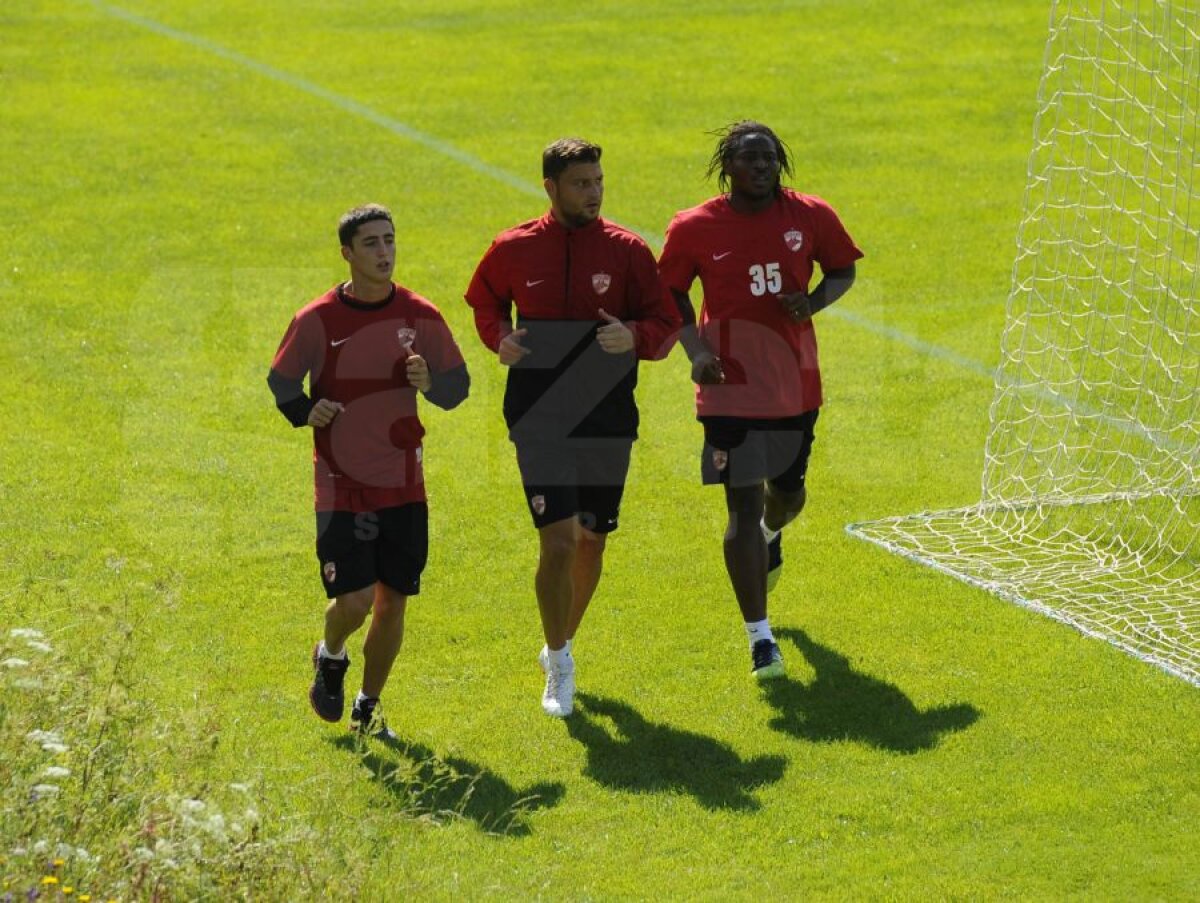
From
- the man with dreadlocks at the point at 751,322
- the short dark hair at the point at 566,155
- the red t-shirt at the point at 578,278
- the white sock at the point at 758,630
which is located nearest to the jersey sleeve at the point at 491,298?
the red t-shirt at the point at 578,278

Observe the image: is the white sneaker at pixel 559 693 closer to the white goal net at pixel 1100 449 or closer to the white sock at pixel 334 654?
the white sock at pixel 334 654

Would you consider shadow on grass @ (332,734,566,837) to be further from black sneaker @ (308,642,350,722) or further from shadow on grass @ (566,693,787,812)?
shadow on grass @ (566,693,787,812)

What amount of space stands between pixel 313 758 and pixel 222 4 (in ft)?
56.4

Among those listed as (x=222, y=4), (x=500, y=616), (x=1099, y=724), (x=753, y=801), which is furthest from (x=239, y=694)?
(x=222, y=4)

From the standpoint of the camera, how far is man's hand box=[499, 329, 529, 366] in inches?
333

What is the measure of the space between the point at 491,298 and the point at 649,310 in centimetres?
70

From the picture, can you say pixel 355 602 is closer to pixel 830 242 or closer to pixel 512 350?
pixel 512 350

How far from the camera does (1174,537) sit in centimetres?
1070

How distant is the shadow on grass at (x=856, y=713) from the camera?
27.9ft

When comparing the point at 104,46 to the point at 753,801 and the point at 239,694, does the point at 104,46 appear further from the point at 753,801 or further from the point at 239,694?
the point at 753,801

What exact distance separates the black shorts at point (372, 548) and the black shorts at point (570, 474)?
1.85 ft

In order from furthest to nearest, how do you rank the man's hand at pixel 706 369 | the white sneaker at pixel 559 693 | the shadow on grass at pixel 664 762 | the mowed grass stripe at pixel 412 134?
the mowed grass stripe at pixel 412 134, the man's hand at pixel 706 369, the white sneaker at pixel 559 693, the shadow on grass at pixel 664 762

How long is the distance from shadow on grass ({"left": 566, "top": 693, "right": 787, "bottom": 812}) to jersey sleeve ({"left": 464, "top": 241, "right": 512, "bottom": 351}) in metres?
1.71

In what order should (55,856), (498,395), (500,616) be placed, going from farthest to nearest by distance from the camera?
(498,395)
(500,616)
(55,856)
